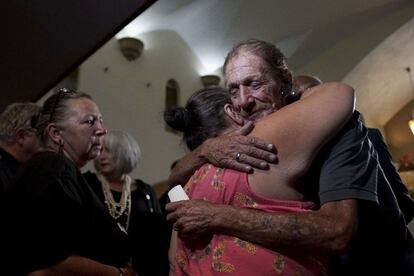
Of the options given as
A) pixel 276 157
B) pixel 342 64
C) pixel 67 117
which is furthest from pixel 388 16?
pixel 276 157

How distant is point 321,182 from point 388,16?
18.5ft

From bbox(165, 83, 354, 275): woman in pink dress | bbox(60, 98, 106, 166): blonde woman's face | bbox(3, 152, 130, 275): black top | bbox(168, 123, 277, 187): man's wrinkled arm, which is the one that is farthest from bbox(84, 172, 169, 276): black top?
bbox(165, 83, 354, 275): woman in pink dress

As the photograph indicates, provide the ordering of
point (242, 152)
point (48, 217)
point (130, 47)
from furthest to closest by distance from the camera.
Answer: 1. point (130, 47)
2. point (48, 217)
3. point (242, 152)

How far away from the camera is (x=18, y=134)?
96.4 inches

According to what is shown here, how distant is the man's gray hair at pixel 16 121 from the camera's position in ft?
8.03

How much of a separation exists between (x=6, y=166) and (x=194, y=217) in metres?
1.59

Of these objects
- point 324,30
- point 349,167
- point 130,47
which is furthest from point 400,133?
point 349,167

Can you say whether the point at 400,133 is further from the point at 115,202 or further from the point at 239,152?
the point at 239,152

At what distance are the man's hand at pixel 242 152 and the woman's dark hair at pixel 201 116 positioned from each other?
0.94ft

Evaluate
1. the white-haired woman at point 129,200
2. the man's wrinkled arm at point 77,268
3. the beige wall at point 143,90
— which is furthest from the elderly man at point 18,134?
the beige wall at point 143,90

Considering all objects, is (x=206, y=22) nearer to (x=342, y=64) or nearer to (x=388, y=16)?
(x=342, y=64)

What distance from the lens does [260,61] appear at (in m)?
1.35

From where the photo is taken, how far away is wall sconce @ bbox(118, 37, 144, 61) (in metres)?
6.57

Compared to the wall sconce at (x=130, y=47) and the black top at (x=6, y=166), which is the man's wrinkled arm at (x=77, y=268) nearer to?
the black top at (x=6, y=166)
